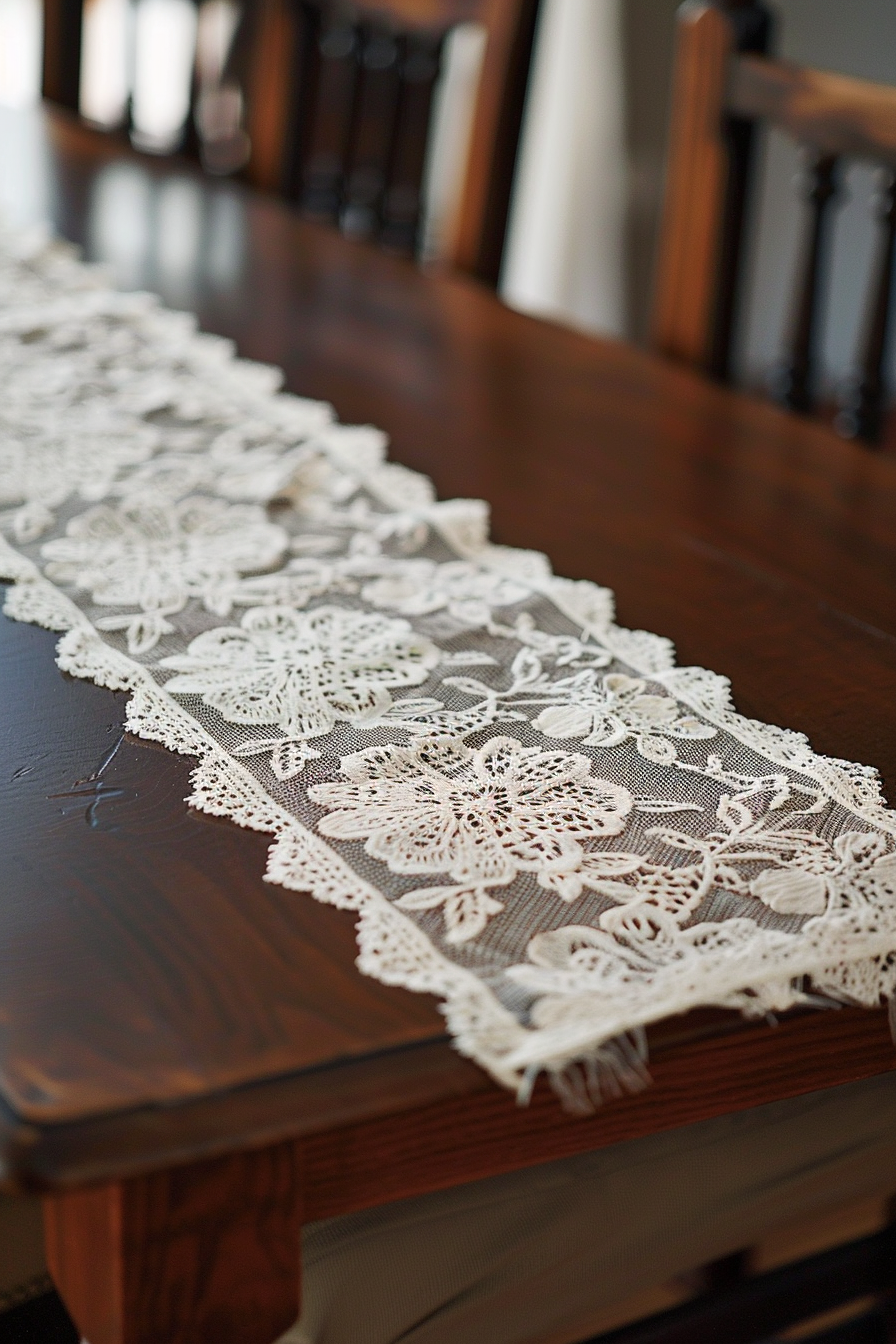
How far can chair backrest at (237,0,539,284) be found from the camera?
50.5 inches

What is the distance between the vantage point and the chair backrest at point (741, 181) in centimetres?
98

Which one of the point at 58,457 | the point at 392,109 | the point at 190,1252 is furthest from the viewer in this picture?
the point at 392,109

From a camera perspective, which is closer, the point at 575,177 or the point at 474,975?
the point at 474,975

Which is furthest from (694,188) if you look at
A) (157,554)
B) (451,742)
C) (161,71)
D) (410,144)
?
(161,71)

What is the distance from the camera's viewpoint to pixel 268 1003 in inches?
16.2

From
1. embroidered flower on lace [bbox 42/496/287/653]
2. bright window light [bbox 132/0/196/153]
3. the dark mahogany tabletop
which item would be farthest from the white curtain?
embroidered flower on lace [bbox 42/496/287/653]

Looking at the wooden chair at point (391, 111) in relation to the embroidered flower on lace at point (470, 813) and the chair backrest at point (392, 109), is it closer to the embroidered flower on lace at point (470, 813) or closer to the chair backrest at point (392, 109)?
the chair backrest at point (392, 109)

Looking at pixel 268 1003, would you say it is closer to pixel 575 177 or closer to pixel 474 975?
pixel 474 975

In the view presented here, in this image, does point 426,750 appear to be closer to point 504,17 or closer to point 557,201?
point 504,17

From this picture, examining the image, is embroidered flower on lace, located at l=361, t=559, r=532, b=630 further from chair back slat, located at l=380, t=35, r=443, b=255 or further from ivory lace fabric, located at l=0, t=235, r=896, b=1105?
chair back slat, located at l=380, t=35, r=443, b=255

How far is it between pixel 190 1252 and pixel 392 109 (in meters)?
1.21

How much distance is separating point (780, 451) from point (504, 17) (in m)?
0.56

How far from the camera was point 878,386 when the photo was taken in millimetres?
1020

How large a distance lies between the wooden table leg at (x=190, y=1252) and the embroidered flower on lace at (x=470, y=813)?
10cm
